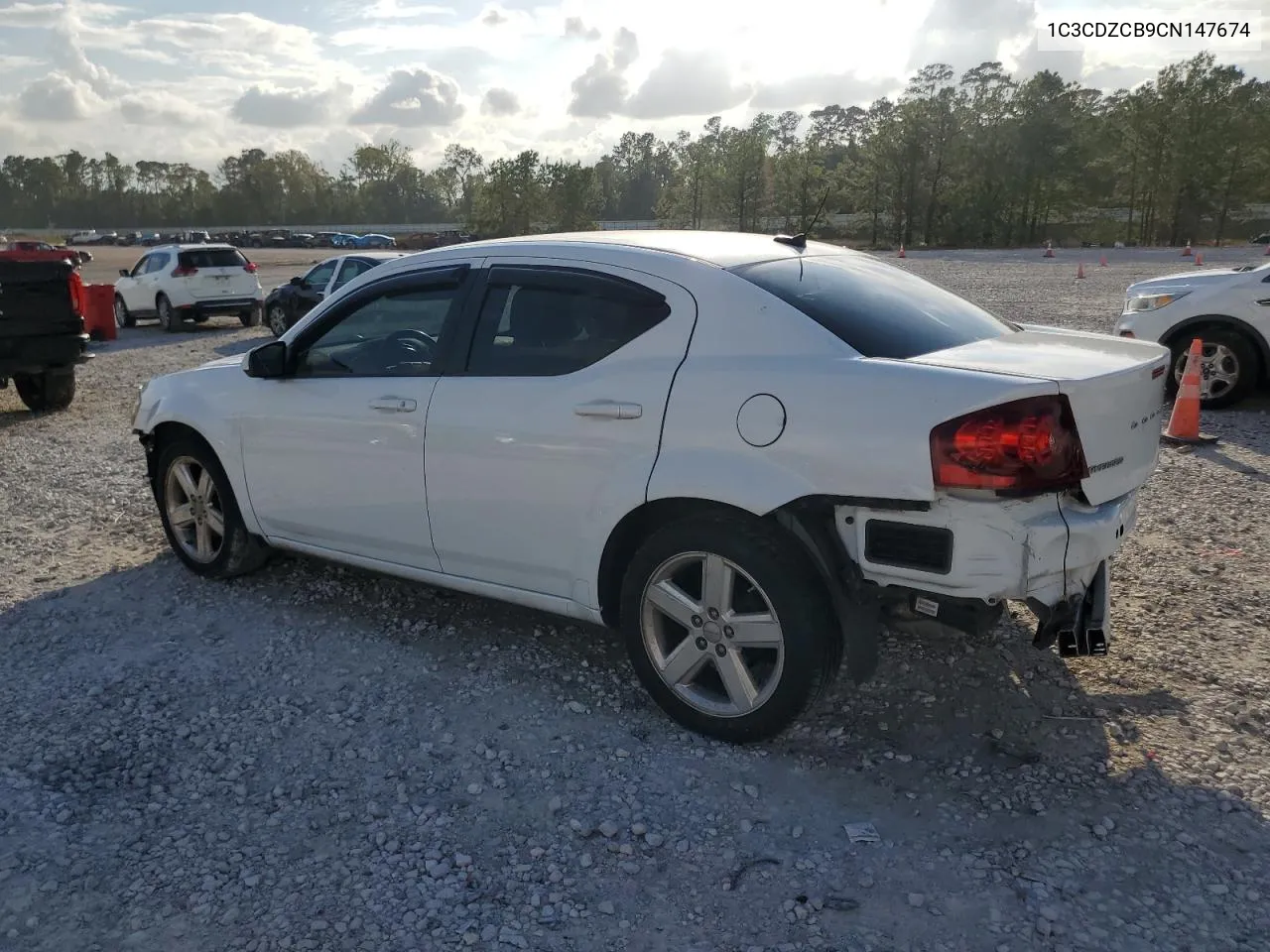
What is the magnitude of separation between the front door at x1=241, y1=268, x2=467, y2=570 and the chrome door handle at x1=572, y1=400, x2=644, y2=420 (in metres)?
0.84

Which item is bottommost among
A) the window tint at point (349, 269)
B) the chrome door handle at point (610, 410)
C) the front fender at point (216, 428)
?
the front fender at point (216, 428)

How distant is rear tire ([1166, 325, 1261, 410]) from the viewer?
9.17 m

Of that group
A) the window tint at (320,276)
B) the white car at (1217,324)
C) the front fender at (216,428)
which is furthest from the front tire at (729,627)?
the window tint at (320,276)

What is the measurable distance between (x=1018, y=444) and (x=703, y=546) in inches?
41.8

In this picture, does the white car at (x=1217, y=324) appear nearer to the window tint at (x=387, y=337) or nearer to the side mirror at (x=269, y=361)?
the window tint at (x=387, y=337)

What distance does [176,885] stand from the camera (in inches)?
117

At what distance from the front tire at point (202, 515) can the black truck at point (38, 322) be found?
5834mm

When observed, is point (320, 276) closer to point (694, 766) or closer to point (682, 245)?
point (682, 245)

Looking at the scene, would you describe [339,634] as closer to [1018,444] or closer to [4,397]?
[1018,444]

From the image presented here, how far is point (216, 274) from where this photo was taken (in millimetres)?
19234

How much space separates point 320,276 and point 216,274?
3.33 m

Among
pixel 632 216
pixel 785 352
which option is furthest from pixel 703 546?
pixel 632 216

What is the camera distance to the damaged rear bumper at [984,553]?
3104mm

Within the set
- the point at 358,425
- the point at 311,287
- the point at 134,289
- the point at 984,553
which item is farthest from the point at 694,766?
the point at 134,289
